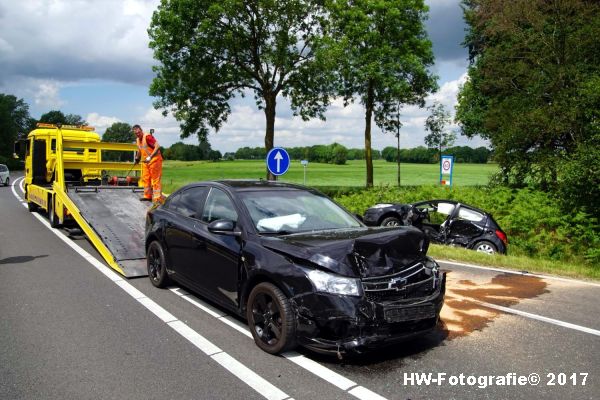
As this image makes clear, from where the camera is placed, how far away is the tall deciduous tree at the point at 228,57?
77.6 ft

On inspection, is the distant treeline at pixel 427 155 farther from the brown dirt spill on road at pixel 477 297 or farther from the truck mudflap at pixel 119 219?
the brown dirt spill on road at pixel 477 297

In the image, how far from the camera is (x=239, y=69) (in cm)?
2628

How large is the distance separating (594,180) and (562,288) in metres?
8.56

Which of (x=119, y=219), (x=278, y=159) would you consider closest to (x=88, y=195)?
(x=119, y=219)

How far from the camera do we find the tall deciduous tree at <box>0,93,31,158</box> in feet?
283

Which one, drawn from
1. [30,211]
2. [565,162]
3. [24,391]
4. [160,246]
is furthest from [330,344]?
[30,211]

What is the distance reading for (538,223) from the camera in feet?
46.5

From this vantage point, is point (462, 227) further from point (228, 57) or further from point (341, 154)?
point (341, 154)

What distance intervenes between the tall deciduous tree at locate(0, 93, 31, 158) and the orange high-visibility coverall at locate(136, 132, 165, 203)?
7739cm

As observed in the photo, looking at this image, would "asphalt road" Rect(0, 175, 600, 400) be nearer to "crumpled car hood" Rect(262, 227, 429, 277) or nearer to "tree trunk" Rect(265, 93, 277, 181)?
"crumpled car hood" Rect(262, 227, 429, 277)

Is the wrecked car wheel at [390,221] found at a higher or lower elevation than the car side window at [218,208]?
lower

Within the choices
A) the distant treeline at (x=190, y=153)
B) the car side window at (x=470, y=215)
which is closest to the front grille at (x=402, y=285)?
the car side window at (x=470, y=215)

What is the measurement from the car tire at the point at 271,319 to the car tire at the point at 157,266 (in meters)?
2.24

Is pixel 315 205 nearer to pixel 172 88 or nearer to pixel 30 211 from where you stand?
pixel 30 211
